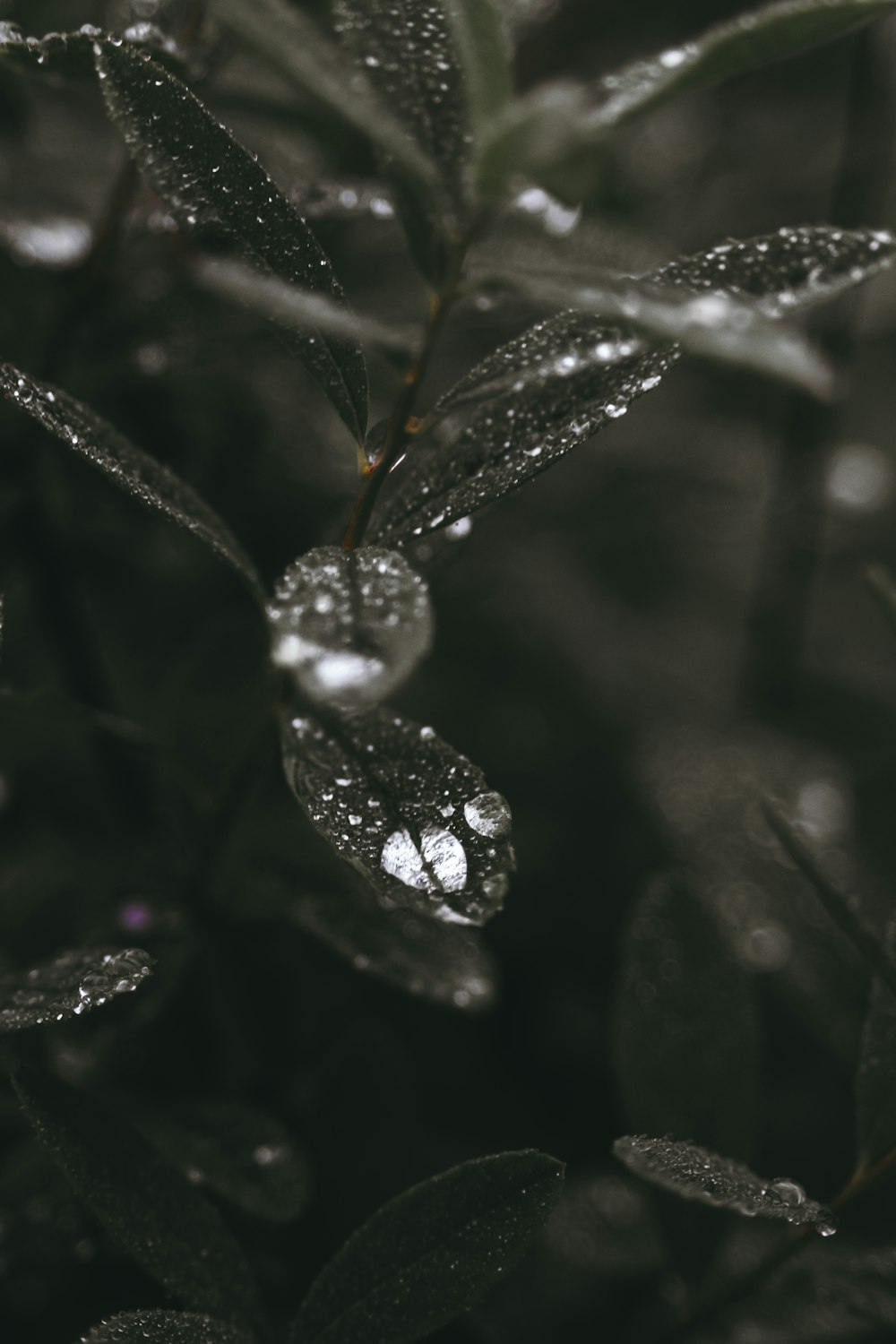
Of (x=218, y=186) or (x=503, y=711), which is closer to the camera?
(x=218, y=186)

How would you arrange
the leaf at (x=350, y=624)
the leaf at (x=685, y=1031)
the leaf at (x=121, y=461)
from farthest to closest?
the leaf at (x=685, y=1031), the leaf at (x=121, y=461), the leaf at (x=350, y=624)

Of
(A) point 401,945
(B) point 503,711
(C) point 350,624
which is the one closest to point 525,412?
(C) point 350,624

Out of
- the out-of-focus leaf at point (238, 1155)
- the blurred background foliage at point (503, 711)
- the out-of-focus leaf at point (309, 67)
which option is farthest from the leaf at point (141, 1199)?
the out-of-focus leaf at point (309, 67)

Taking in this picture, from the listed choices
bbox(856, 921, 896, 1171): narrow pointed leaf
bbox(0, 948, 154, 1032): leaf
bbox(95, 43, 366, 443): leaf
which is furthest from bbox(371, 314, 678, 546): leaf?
bbox(856, 921, 896, 1171): narrow pointed leaf

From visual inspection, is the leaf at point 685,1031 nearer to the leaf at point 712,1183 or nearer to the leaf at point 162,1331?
the leaf at point 712,1183

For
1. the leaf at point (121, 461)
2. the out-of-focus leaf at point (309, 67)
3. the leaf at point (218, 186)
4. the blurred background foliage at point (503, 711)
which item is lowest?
the blurred background foliage at point (503, 711)

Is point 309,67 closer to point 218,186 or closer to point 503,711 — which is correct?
point 218,186

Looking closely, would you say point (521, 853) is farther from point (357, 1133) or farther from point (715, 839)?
point (357, 1133)
